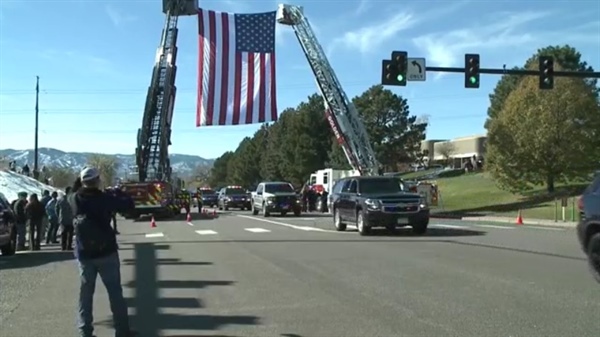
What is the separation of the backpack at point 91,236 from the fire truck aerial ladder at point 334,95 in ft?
127

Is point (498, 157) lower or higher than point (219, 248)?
higher

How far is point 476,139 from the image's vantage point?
12119 centimetres

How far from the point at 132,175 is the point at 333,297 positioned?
35803mm

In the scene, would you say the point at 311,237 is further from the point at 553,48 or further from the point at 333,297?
the point at 553,48

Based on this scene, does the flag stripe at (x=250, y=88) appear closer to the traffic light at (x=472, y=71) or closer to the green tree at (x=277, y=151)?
the traffic light at (x=472, y=71)

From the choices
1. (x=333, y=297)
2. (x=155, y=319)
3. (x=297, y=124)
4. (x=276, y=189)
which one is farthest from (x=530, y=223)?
(x=297, y=124)

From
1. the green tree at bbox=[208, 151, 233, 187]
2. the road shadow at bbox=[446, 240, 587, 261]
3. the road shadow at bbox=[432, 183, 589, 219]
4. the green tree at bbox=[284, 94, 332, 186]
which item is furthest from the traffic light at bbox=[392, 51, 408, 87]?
the green tree at bbox=[208, 151, 233, 187]

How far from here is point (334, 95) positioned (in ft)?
150

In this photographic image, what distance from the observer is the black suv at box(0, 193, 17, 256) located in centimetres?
1730

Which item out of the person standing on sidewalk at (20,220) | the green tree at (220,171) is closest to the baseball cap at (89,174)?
the person standing on sidewalk at (20,220)

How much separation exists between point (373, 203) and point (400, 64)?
6183mm

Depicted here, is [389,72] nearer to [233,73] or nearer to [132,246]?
[132,246]

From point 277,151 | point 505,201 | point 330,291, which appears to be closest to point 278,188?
point 505,201

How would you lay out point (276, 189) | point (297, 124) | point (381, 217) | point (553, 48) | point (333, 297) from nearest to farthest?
point (333, 297) → point (381, 217) → point (276, 189) → point (553, 48) → point (297, 124)
